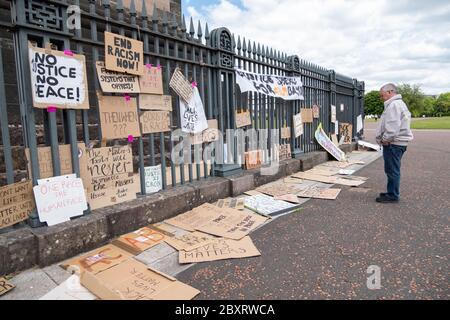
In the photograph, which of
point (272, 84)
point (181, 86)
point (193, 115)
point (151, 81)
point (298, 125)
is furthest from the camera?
point (298, 125)

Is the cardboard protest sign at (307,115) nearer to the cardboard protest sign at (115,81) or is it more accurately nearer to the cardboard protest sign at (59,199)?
the cardboard protest sign at (115,81)


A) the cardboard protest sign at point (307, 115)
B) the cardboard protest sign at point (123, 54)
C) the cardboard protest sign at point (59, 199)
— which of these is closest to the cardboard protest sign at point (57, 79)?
the cardboard protest sign at point (123, 54)

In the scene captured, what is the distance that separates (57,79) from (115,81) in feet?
2.03

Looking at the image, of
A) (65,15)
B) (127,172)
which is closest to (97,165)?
(127,172)

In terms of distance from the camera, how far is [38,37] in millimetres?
2818

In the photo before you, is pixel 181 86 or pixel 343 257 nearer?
pixel 343 257

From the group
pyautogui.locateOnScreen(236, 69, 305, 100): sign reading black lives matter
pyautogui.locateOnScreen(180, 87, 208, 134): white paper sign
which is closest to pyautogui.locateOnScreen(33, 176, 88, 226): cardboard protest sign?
pyautogui.locateOnScreen(180, 87, 208, 134): white paper sign

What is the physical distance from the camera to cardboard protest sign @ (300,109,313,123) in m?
7.57

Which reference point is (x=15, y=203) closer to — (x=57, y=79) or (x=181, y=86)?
(x=57, y=79)

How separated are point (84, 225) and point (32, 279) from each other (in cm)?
61

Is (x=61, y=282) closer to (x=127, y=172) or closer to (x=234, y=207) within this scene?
(x=127, y=172)

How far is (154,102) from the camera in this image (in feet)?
12.7

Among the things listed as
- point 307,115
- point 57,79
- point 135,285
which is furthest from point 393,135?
point 57,79

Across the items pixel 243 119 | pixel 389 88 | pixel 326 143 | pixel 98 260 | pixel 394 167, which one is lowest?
pixel 98 260
